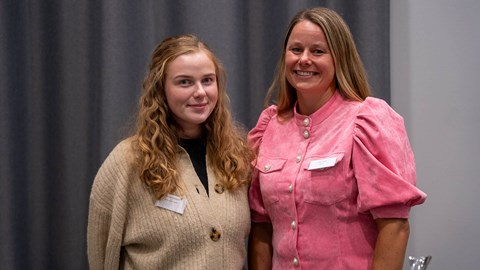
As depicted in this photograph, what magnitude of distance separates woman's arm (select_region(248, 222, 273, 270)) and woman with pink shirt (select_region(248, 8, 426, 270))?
0.06 metres

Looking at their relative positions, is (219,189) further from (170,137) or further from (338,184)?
(338,184)

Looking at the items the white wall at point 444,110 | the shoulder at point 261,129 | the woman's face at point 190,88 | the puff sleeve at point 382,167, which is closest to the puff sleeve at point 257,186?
the shoulder at point 261,129

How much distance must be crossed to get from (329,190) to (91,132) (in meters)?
1.19

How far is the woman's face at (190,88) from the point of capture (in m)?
1.79

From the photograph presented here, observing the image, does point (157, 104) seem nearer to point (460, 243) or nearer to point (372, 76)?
point (372, 76)

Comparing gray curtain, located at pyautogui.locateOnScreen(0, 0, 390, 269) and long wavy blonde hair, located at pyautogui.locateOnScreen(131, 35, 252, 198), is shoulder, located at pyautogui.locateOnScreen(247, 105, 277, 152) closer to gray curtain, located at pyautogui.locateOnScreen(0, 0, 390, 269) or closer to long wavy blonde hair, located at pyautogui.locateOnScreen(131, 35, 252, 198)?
long wavy blonde hair, located at pyautogui.locateOnScreen(131, 35, 252, 198)

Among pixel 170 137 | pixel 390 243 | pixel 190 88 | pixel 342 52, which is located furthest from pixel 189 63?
pixel 390 243

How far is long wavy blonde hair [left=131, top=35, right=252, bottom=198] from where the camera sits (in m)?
1.74

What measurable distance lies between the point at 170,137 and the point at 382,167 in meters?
0.62

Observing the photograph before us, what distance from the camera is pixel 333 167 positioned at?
5.52ft

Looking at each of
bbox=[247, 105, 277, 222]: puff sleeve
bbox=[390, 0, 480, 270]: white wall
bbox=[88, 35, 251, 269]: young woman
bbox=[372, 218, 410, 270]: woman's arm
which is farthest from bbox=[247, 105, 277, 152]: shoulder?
bbox=[390, 0, 480, 270]: white wall

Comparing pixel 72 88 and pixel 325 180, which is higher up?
pixel 72 88

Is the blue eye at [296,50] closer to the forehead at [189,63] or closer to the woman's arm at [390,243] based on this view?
the forehead at [189,63]

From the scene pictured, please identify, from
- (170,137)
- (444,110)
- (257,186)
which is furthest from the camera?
(444,110)
